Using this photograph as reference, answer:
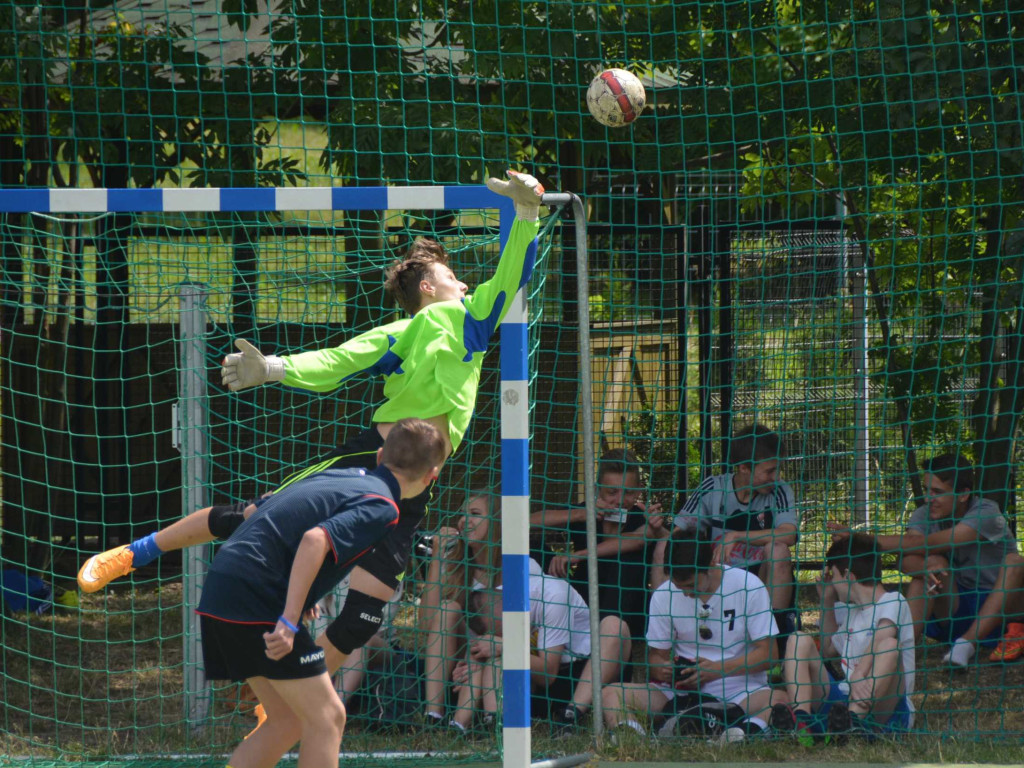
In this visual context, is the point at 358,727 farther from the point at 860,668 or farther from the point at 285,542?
the point at 860,668

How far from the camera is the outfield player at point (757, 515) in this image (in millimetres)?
5094

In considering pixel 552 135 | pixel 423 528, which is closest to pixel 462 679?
pixel 423 528

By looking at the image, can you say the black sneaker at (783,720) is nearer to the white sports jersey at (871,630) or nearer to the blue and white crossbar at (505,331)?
the white sports jersey at (871,630)

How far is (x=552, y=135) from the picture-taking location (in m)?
6.36

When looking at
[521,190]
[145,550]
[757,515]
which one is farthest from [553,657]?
[521,190]

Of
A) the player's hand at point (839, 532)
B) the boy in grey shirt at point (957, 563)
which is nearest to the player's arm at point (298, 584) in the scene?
the player's hand at point (839, 532)

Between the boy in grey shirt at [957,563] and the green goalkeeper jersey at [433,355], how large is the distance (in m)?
2.34

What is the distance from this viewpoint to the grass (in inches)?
178

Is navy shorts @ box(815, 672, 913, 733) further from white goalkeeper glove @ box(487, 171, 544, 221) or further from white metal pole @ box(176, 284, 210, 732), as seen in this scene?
white metal pole @ box(176, 284, 210, 732)

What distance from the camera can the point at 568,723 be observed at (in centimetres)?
479

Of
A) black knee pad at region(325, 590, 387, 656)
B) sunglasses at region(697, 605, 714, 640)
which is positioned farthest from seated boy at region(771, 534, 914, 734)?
black knee pad at region(325, 590, 387, 656)

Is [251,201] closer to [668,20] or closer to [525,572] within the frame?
[525,572]

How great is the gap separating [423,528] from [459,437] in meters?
2.33

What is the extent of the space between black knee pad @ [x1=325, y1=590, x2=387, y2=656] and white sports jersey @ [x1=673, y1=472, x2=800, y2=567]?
6.47 ft
